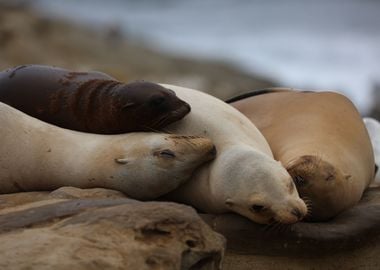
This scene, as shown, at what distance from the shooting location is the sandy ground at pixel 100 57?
15.1 m

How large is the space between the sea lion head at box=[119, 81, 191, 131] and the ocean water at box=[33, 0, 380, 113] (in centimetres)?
1163

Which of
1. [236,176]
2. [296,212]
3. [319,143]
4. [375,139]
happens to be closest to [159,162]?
[236,176]

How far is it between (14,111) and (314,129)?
1363mm

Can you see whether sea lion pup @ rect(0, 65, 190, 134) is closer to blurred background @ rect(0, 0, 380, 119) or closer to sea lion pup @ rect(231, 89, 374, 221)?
sea lion pup @ rect(231, 89, 374, 221)

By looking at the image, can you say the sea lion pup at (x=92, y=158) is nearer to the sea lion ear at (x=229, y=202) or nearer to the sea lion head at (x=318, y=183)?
the sea lion ear at (x=229, y=202)

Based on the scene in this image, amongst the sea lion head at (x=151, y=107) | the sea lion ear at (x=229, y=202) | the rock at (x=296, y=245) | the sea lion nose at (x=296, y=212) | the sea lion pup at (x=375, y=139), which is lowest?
the sea lion pup at (x=375, y=139)

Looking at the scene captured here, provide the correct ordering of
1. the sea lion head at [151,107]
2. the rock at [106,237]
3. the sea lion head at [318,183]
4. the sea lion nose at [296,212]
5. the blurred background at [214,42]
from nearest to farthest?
the rock at [106,237] → the sea lion nose at [296,212] → the sea lion head at [318,183] → the sea lion head at [151,107] → the blurred background at [214,42]

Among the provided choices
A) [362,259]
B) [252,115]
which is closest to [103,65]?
[252,115]

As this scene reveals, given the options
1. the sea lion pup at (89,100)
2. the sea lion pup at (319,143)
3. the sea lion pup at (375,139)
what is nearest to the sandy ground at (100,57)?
the sea lion pup at (375,139)

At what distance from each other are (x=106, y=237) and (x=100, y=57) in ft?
49.4

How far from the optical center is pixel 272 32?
92.3 ft

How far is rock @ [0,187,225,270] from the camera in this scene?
3.13 metres

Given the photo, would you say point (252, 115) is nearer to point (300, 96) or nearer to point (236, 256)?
point (300, 96)

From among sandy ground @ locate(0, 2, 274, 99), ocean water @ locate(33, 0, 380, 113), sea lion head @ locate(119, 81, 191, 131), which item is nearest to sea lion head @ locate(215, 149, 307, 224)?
sea lion head @ locate(119, 81, 191, 131)
